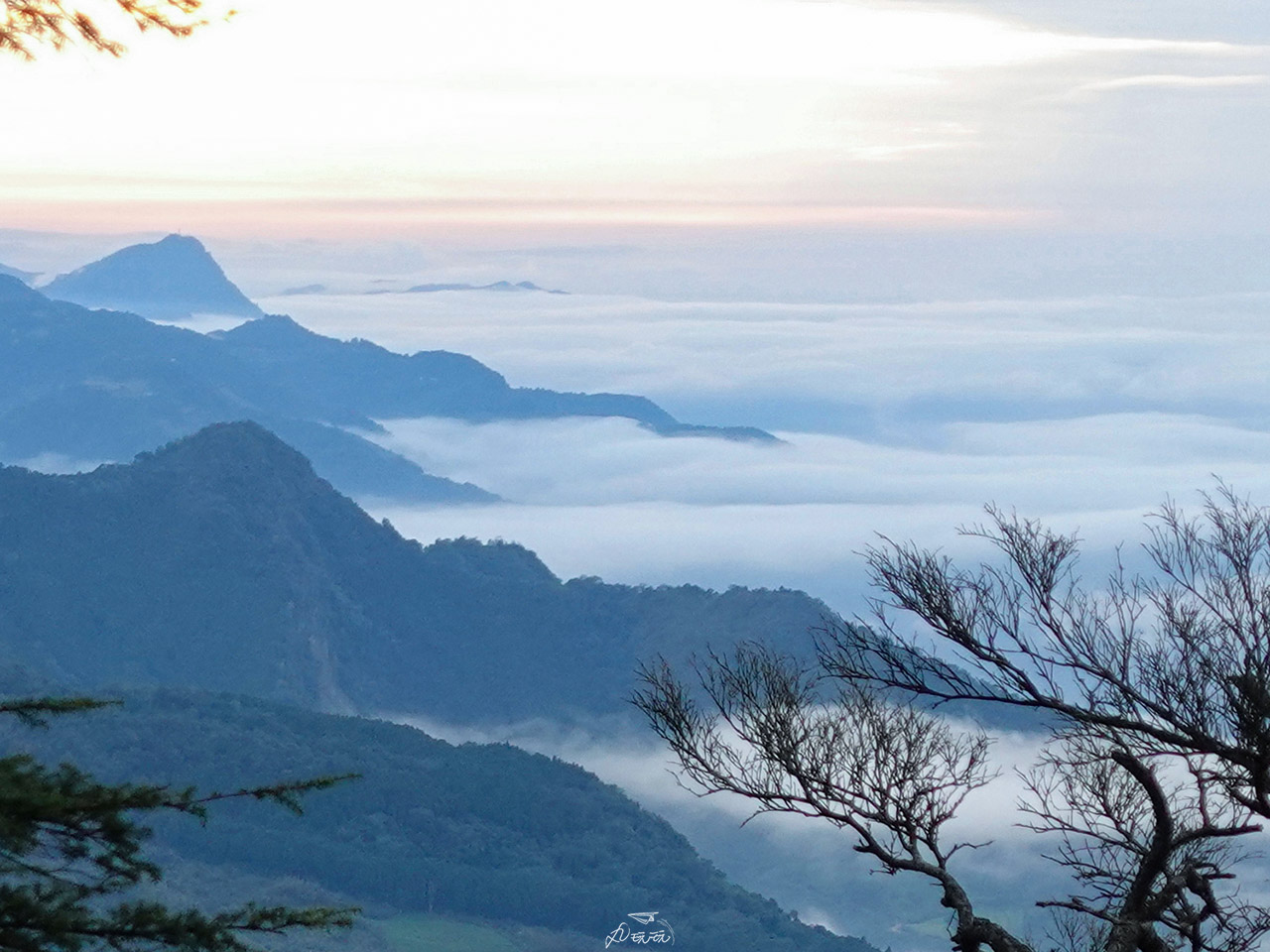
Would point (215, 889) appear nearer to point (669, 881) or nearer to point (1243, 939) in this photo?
point (669, 881)

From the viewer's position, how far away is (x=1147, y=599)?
46.3 feet

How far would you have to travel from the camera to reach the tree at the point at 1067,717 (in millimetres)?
12648

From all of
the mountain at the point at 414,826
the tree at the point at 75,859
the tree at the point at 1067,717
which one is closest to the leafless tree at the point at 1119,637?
the tree at the point at 1067,717

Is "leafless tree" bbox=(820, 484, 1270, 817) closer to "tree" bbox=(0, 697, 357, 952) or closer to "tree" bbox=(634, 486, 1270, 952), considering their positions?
"tree" bbox=(634, 486, 1270, 952)

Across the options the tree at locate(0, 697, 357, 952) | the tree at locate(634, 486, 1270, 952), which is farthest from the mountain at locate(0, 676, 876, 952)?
the tree at locate(0, 697, 357, 952)

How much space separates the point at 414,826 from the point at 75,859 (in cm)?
13890

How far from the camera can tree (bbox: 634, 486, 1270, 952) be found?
12.6 m

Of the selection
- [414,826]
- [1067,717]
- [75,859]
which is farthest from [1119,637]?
[414,826]

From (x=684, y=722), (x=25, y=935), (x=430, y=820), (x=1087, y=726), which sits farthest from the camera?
(x=430, y=820)

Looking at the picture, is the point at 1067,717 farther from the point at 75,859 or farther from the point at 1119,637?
the point at 75,859

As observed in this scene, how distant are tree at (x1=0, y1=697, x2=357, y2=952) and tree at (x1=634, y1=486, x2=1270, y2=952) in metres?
4.89

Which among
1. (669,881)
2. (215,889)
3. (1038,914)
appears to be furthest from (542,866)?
(1038,914)

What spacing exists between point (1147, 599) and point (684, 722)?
433cm

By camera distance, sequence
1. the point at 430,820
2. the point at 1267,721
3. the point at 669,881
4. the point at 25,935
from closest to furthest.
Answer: the point at 25,935, the point at 1267,721, the point at 669,881, the point at 430,820
